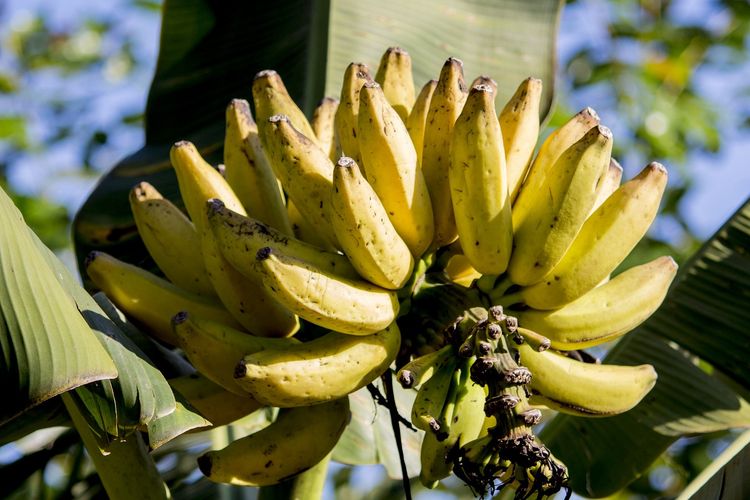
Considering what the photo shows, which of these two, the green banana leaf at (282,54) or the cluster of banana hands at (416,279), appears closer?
the cluster of banana hands at (416,279)

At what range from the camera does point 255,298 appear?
141 cm

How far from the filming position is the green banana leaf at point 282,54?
2.23 metres

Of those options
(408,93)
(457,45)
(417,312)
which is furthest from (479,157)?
(457,45)

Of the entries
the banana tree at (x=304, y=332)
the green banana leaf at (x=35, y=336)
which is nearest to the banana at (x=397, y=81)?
the banana tree at (x=304, y=332)

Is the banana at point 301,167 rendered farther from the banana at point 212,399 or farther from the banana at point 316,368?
the banana at point 212,399

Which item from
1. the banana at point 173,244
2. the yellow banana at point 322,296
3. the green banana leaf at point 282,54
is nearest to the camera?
the yellow banana at point 322,296

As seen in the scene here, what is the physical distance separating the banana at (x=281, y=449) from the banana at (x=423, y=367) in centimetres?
20

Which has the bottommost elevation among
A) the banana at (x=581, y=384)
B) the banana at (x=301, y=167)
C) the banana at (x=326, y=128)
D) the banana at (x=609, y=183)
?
the banana at (x=581, y=384)

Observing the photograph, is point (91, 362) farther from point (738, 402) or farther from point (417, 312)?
point (738, 402)

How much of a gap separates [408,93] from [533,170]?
28cm

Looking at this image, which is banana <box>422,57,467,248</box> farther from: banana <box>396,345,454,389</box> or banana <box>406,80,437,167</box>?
banana <box>396,345,454,389</box>

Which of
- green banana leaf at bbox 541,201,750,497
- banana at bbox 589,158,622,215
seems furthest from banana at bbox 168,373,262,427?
green banana leaf at bbox 541,201,750,497

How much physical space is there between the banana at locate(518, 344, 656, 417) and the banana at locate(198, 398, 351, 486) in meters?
0.31

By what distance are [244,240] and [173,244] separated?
30 cm
